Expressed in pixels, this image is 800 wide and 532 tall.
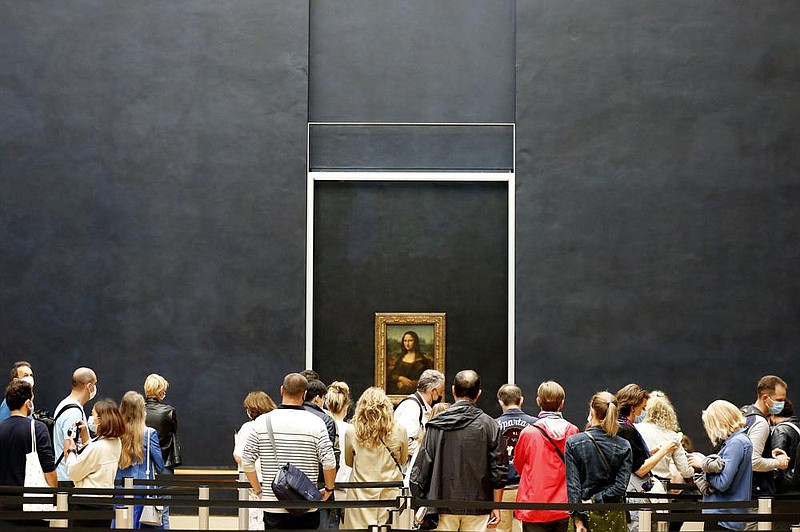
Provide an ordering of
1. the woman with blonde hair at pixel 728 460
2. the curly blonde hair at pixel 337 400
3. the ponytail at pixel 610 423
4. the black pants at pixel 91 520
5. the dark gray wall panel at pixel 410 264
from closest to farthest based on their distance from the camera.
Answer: the ponytail at pixel 610 423
the black pants at pixel 91 520
the woman with blonde hair at pixel 728 460
the curly blonde hair at pixel 337 400
the dark gray wall panel at pixel 410 264

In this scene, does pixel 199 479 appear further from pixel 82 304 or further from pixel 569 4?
pixel 569 4

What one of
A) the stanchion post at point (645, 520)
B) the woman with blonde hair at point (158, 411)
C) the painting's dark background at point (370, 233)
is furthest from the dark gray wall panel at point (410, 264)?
the stanchion post at point (645, 520)

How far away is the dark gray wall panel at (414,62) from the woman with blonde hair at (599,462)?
9998 millimetres

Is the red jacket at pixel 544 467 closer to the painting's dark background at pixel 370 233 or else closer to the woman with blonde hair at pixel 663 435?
the woman with blonde hair at pixel 663 435

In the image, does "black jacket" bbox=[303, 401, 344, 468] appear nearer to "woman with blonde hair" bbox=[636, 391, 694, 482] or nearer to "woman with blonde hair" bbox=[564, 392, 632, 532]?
"woman with blonde hair" bbox=[564, 392, 632, 532]

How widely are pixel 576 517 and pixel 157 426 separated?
524cm

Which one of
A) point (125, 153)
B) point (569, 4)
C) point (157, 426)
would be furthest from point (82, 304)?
point (569, 4)

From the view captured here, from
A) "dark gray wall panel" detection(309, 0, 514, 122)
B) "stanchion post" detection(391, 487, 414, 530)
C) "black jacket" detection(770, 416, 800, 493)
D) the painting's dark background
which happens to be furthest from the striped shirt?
"dark gray wall panel" detection(309, 0, 514, 122)

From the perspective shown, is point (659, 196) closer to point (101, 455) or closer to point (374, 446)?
point (374, 446)

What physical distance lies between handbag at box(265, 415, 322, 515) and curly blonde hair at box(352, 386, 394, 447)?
0.88 m

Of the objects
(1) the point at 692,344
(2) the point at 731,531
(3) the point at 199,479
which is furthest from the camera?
(1) the point at 692,344

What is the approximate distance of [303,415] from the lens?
8.38 meters

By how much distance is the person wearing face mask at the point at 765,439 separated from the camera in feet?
32.5

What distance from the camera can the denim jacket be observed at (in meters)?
8.06
